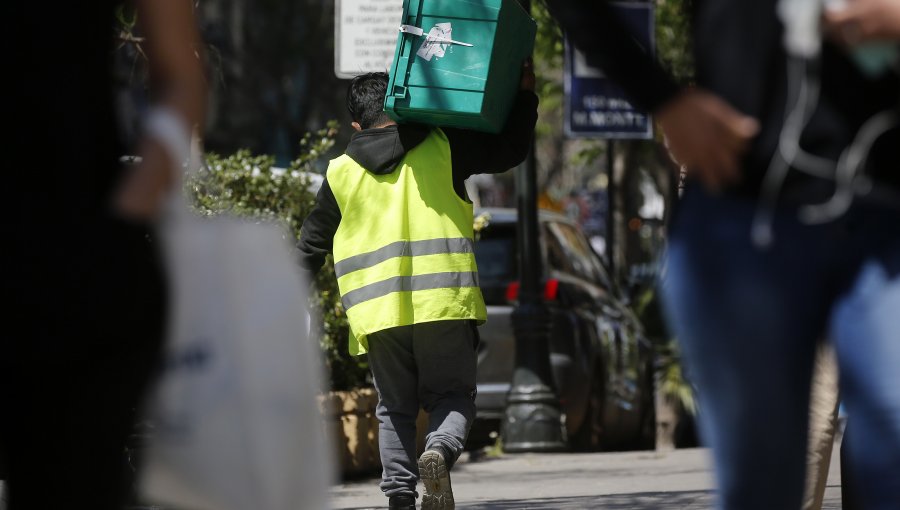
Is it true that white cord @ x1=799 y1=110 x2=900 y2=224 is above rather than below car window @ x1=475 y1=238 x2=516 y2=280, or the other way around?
above

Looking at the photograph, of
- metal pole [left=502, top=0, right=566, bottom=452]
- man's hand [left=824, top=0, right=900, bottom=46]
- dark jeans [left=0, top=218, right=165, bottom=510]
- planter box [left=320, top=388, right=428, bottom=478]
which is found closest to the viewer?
dark jeans [left=0, top=218, right=165, bottom=510]

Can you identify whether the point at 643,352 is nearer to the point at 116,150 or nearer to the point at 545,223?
the point at 545,223

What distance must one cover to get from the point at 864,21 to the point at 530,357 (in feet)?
27.2

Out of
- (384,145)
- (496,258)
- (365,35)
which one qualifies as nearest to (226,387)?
(384,145)

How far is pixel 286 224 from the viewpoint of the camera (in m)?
8.38

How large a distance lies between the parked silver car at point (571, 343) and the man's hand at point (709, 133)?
26.0 ft

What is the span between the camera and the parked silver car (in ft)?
35.6

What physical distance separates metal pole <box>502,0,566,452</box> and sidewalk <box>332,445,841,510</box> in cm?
16

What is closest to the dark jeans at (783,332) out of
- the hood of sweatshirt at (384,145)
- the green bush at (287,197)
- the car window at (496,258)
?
the hood of sweatshirt at (384,145)

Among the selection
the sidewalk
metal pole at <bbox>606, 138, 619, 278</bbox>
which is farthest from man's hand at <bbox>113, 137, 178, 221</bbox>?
metal pole at <bbox>606, 138, 619, 278</bbox>

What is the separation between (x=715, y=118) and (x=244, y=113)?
3394 cm

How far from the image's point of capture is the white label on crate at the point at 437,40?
622 cm

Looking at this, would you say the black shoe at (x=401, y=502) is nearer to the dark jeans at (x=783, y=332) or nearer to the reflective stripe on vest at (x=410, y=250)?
the reflective stripe on vest at (x=410, y=250)

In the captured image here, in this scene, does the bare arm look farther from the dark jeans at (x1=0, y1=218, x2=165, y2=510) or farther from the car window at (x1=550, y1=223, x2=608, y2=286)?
the car window at (x1=550, y1=223, x2=608, y2=286)
